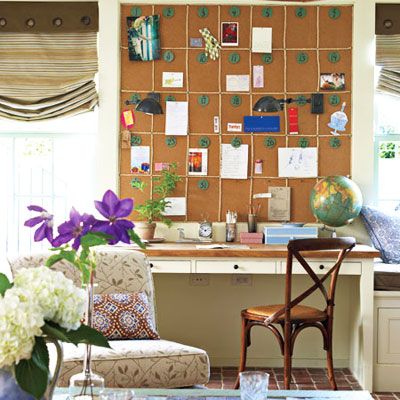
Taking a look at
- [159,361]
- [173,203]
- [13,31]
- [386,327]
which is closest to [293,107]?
[173,203]

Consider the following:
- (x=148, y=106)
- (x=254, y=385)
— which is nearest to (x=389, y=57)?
(x=148, y=106)

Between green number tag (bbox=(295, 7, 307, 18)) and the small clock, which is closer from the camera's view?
the small clock

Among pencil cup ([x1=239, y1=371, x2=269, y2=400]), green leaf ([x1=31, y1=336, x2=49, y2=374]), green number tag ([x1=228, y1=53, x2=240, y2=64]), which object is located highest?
green number tag ([x1=228, y1=53, x2=240, y2=64])

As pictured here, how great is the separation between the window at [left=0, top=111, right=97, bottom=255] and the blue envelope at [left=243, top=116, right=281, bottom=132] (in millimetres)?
1031

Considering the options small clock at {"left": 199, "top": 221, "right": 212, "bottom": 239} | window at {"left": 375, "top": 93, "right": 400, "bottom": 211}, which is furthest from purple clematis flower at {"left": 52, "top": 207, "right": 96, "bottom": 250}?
window at {"left": 375, "top": 93, "right": 400, "bottom": 211}

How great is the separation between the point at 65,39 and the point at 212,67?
97 cm

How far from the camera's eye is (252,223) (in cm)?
543

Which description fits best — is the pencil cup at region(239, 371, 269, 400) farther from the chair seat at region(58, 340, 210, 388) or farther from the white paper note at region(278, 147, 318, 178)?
the white paper note at region(278, 147, 318, 178)

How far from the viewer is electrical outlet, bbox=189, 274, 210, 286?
555 centimetres

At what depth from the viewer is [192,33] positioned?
218 inches

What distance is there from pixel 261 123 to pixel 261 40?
54 cm

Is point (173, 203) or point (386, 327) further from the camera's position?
point (173, 203)

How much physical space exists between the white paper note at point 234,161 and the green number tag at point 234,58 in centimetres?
54

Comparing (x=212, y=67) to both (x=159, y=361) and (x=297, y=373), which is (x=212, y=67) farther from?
(x=159, y=361)
